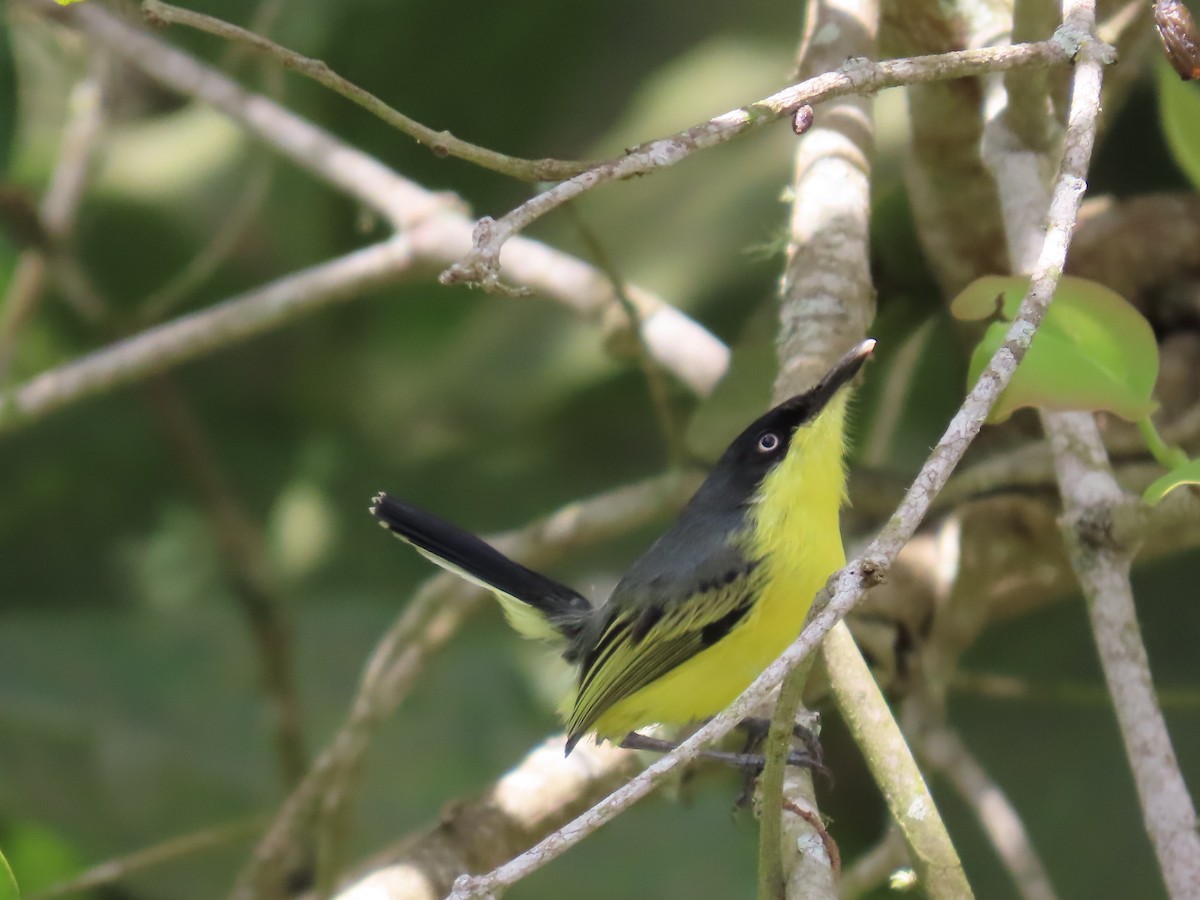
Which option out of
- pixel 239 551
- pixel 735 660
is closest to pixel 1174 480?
pixel 735 660

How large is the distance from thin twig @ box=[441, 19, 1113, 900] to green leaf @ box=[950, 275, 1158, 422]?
23 cm

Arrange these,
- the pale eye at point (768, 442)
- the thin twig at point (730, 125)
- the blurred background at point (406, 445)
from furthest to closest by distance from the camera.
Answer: the blurred background at point (406, 445) < the pale eye at point (768, 442) < the thin twig at point (730, 125)

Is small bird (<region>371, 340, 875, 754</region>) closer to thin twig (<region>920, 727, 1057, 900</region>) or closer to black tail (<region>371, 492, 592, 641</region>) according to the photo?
black tail (<region>371, 492, 592, 641</region>)

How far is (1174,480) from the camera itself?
1.42 m

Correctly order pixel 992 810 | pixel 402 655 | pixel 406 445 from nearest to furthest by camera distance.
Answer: pixel 992 810 < pixel 402 655 < pixel 406 445

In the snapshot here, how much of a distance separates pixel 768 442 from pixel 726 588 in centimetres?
25

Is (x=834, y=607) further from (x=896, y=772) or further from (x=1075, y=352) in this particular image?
(x=1075, y=352)

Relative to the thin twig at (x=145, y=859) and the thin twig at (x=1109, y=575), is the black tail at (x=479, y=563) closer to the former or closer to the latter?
the thin twig at (x=145, y=859)

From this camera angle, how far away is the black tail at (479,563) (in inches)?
100

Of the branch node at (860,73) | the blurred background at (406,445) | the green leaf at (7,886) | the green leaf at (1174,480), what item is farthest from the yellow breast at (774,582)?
the green leaf at (7,886)

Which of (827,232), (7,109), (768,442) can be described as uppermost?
(7,109)

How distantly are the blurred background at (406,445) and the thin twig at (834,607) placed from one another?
1.32m

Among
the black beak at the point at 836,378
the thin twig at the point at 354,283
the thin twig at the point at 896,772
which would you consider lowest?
the thin twig at the point at 896,772

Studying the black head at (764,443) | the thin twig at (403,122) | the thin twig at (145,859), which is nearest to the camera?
the thin twig at (403,122)
